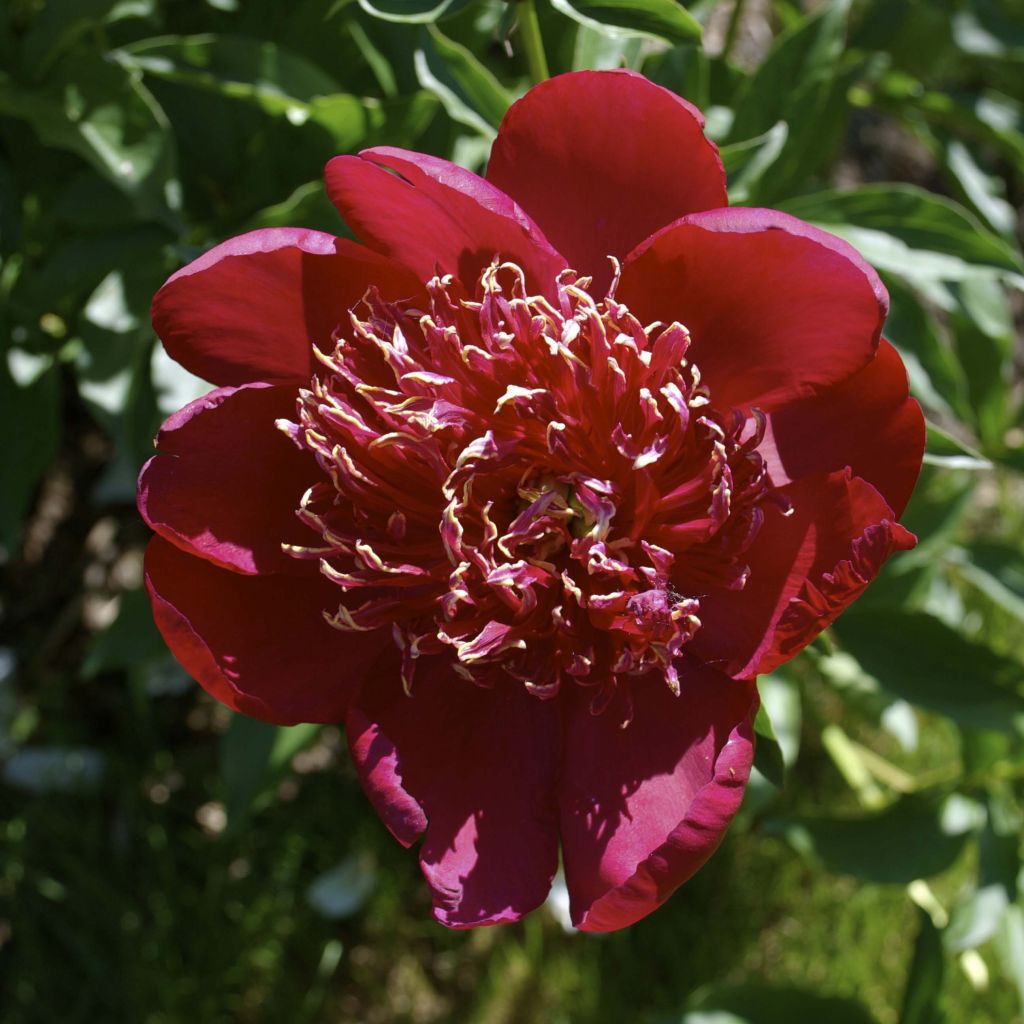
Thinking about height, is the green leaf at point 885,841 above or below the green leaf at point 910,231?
below

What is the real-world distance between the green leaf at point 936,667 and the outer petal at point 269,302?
79 centimetres

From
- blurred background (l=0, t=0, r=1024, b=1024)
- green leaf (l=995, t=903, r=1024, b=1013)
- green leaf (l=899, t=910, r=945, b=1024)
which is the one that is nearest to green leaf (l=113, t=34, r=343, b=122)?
blurred background (l=0, t=0, r=1024, b=1024)

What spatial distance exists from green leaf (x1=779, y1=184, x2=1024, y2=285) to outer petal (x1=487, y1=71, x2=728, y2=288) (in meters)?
0.40

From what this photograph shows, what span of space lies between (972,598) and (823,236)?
6.28ft

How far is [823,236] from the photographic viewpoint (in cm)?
98

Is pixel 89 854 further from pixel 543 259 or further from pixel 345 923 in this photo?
pixel 543 259

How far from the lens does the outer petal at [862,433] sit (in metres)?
1.04

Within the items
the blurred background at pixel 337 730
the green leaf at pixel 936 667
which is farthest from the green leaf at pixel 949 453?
the green leaf at pixel 936 667

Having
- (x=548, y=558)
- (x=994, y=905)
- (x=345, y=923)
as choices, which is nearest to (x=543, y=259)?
(x=548, y=558)

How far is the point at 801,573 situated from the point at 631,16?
560 mm

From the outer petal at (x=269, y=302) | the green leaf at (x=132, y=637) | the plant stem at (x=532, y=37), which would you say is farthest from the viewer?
the green leaf at (x=132, y=637)

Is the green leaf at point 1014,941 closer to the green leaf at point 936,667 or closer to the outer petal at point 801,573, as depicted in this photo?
the green leaf at point 936,667

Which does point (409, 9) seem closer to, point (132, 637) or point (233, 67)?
point (233, 67)

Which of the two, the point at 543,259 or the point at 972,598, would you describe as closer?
the point at 543,259
